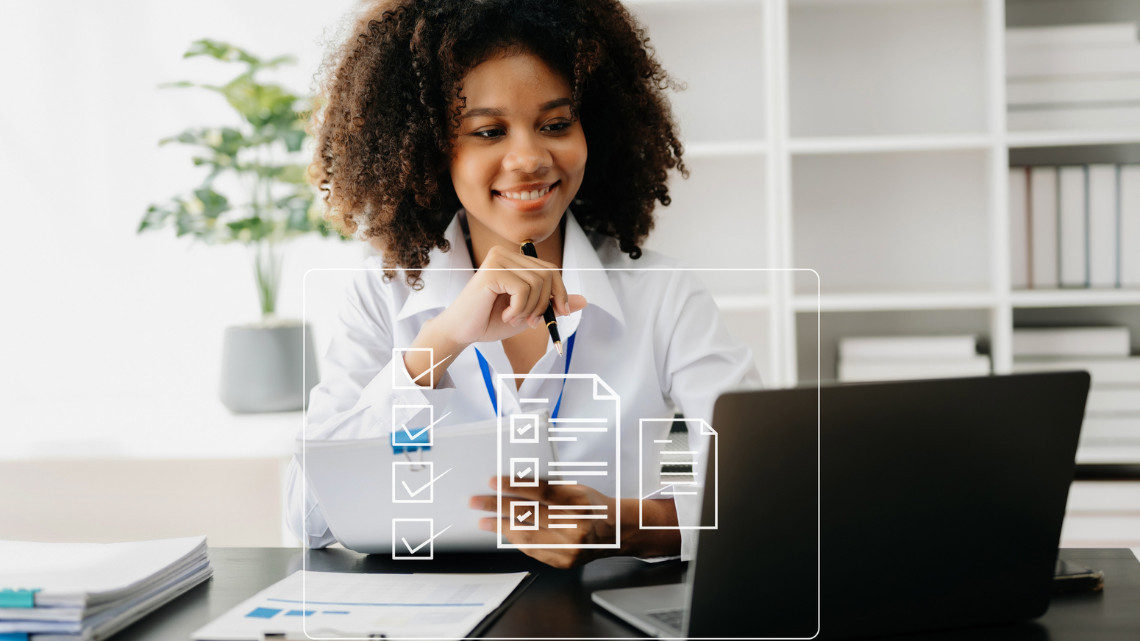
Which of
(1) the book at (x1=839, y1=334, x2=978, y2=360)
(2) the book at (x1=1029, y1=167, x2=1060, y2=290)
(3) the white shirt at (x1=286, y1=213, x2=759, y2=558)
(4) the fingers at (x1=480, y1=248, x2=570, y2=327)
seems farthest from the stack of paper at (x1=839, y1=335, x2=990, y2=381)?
(4) the fingers at (x1=480, y1=248, x2=570, y2=327)

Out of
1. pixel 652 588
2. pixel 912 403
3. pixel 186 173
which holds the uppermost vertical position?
pixel 186 173

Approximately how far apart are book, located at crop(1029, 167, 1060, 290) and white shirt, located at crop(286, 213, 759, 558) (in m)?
1.28

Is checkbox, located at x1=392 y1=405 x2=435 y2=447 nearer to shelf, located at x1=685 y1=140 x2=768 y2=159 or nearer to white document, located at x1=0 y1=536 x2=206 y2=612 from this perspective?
white document, located at x1=0 y1=536 x2=206 y2=612

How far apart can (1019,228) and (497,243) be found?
1469 mm

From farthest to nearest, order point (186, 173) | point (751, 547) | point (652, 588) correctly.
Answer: point (186, 173), point (652, 588), point (751, 547)

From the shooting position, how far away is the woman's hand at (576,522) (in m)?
0.82

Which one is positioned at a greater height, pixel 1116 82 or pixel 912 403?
pixel 1116 82

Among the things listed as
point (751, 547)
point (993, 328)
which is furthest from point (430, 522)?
point (993, 328)

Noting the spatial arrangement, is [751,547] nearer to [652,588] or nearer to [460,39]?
[652,588]

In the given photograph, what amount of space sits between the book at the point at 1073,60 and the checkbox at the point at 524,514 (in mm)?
1868

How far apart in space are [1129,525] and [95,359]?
283 centimetres

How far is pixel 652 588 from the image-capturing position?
2.71 ft

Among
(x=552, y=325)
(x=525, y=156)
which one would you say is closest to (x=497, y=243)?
(x=525, y=156)

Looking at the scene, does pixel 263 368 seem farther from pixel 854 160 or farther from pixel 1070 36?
pixel 1070 36
